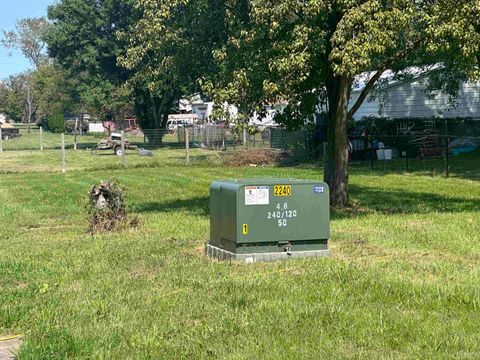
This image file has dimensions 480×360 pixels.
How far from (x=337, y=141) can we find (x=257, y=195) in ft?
20.3

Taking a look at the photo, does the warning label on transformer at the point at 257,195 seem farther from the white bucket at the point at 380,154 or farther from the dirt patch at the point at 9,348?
the white bucket at the point at 380,154

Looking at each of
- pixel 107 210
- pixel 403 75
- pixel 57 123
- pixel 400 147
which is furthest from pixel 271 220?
pixel 57 123

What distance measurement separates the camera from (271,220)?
26.5 feet

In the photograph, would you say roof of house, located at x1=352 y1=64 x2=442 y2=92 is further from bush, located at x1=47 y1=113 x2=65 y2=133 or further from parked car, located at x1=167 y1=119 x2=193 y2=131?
bush, located at x1=47 y1=113 x2=65 y2=133

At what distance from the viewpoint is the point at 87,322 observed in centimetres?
568

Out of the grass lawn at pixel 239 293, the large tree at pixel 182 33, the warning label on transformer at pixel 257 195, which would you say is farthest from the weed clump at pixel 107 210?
the warning label on transformer at pixel 257 195

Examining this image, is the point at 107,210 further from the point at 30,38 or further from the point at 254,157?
the point at 30,38

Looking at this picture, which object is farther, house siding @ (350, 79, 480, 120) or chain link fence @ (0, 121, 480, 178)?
house siding @ (350, 79, 480, 120)

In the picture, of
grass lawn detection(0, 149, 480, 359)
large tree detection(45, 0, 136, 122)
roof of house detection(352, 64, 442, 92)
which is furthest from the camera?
large tree detection(45, 0, 136, 122)

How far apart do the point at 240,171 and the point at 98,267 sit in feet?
61.6

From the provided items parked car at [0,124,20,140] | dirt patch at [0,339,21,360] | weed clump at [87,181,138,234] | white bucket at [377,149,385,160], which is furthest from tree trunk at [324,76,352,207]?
parked car at [0,124,20,140]

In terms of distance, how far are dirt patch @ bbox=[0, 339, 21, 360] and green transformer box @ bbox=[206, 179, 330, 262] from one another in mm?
3101

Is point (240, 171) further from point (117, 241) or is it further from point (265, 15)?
point (117, 241)

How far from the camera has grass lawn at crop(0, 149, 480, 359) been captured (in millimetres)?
4949
